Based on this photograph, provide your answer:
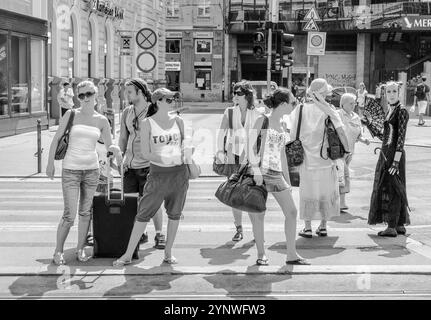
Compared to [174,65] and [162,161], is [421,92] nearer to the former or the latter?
[162,161]

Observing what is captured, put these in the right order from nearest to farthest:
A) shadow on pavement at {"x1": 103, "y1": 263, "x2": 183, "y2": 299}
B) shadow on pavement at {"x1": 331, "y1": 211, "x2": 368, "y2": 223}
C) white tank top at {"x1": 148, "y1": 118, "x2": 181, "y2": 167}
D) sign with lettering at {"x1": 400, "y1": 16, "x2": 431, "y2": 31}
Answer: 1. shadow on pavement at {"x1": 103, "y1": 263, "x2": 183, "y2": 299}
2. white tank top at {"x1": 148, "y1": 118, "x2": 181, "y2": 167}
3. shadow on pavement at {"x1": 331, "y1": 211, "x2": 368, "y2": 223}
4. sign with lettering at {"x1": 400, "y1": 16, "x2": 431, "y2": 31}

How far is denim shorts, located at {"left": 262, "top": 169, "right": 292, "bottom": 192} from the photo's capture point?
7520 millimetres

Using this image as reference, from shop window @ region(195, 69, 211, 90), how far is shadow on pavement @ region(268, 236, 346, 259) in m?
49.4

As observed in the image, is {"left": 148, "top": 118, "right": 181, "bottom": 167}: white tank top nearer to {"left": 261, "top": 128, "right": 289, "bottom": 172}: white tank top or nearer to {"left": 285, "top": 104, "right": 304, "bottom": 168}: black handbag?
{"left": 261, "top": 128, "right": 289, "bottom": 172}: white tank top

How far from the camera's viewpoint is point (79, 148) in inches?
301

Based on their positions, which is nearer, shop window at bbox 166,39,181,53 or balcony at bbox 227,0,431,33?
balcony at bbox 227,0,431,33

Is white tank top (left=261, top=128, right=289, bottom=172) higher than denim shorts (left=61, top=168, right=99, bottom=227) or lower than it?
higher

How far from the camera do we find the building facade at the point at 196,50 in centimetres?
5791

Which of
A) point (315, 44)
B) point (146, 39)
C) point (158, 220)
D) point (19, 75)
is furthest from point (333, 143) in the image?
point (19, 75)

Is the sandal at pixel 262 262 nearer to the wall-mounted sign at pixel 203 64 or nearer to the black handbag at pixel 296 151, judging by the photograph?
the black handbag at pixel 296 151

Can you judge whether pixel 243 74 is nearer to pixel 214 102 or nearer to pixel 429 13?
pixel 214 102

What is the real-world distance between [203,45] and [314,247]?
50566 millimetres

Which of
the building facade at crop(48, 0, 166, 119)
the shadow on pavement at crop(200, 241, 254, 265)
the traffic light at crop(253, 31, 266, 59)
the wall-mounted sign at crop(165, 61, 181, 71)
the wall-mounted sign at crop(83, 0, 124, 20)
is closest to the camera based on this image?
the shadow on pavement at crop(200, 241, 254, 265)

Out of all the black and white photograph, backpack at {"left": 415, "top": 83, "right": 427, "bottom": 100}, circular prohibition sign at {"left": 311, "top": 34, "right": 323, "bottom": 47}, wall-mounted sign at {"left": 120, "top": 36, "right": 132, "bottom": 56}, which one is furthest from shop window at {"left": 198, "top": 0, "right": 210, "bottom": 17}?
the black and white photograph
